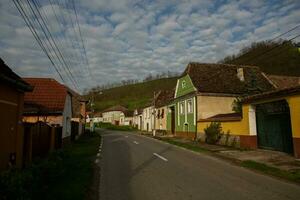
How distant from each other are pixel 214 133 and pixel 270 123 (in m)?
6.10

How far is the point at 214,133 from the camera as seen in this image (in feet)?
78.6

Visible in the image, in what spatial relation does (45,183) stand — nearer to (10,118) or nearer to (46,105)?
(10,118)

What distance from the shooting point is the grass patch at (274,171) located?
394 inches

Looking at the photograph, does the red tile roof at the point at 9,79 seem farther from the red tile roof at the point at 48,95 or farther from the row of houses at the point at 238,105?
the row of houses at the point at 238,105

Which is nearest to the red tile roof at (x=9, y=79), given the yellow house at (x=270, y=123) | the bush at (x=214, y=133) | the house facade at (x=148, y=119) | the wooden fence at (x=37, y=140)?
the wooden fence at (x=37, y=140)

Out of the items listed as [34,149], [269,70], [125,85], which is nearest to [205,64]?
[269,70]

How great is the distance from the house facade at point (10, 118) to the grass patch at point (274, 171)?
912 centimetres

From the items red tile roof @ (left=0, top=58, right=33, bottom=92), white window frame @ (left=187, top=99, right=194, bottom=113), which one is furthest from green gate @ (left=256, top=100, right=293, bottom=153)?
red tile roof @ (left=0, top=58, right=33, bottom=92)

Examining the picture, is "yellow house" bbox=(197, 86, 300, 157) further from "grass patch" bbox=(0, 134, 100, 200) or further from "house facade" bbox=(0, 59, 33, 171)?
"house facade" bbox=(0, 59, 33, 171)

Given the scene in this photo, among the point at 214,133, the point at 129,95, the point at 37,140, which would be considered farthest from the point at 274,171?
the point at 129,95

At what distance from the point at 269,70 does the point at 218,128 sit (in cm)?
1870

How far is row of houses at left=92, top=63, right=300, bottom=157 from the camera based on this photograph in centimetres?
1686

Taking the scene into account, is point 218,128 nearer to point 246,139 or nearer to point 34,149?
point 246,139

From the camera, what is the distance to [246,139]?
19.8 meters
